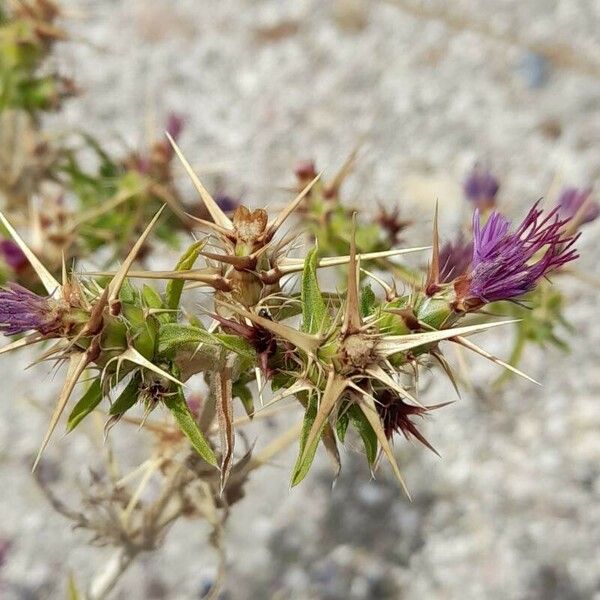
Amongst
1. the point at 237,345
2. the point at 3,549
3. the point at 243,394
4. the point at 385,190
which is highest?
the point at 237,345

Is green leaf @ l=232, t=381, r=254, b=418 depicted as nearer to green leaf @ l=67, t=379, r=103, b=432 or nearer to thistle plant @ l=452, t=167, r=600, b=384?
green leaf @ l=67, t=379, r=103, b=432

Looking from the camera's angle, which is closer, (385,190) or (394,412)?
(394,412)

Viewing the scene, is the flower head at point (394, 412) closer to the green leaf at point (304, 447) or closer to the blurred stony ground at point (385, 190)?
the green leaf at point (304, 447)

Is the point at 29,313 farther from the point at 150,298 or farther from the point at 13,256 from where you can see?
the point at 13,256

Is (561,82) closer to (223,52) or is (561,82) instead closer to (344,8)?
(344,8)

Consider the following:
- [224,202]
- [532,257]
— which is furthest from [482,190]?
[532,257]

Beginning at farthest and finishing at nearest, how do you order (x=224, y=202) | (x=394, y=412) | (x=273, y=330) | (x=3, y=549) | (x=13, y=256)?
(x=3, y=549), (x=224, y=202), (x=13, y=256), (x=394, y=412), (x=273, y=330)
